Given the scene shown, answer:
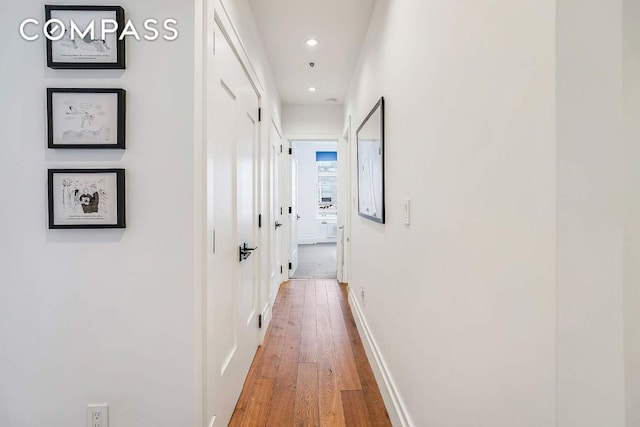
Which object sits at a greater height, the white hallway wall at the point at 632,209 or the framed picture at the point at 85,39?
the framed picture at the point at 85,39

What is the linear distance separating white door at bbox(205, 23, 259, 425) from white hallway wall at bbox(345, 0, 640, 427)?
36.3 inches

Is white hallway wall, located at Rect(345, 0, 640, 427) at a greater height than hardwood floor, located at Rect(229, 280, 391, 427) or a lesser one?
greater

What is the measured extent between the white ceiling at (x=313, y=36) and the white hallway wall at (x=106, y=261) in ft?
4.57

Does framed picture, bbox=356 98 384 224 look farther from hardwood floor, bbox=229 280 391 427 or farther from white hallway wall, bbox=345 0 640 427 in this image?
hardwood floor, bbox=229 280 391 427

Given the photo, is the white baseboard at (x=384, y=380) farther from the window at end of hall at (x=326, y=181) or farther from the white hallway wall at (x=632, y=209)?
the window at end of hall at (x=326, y=181)

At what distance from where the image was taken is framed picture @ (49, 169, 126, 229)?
1.21 metres

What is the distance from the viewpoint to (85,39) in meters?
1.21

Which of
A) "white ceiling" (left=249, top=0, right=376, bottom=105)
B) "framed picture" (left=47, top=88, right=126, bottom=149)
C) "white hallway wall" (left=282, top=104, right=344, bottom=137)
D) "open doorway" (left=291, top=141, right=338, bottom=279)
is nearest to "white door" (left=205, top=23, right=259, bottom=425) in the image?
"framed picture" (left=47, top=88, right=126, bottom=149)

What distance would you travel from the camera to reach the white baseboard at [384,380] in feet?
5.08

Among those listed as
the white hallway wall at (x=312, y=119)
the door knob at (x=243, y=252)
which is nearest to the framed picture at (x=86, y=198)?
the door knob at (x=243, y=252)

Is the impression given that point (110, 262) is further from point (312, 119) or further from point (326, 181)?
point (326, 181)

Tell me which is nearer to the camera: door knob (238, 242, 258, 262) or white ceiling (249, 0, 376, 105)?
door knob (238, 242, 258, 262)

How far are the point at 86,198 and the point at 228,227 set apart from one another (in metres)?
0.70

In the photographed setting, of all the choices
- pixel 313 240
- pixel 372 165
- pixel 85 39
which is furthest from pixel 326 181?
pixel 85 39
